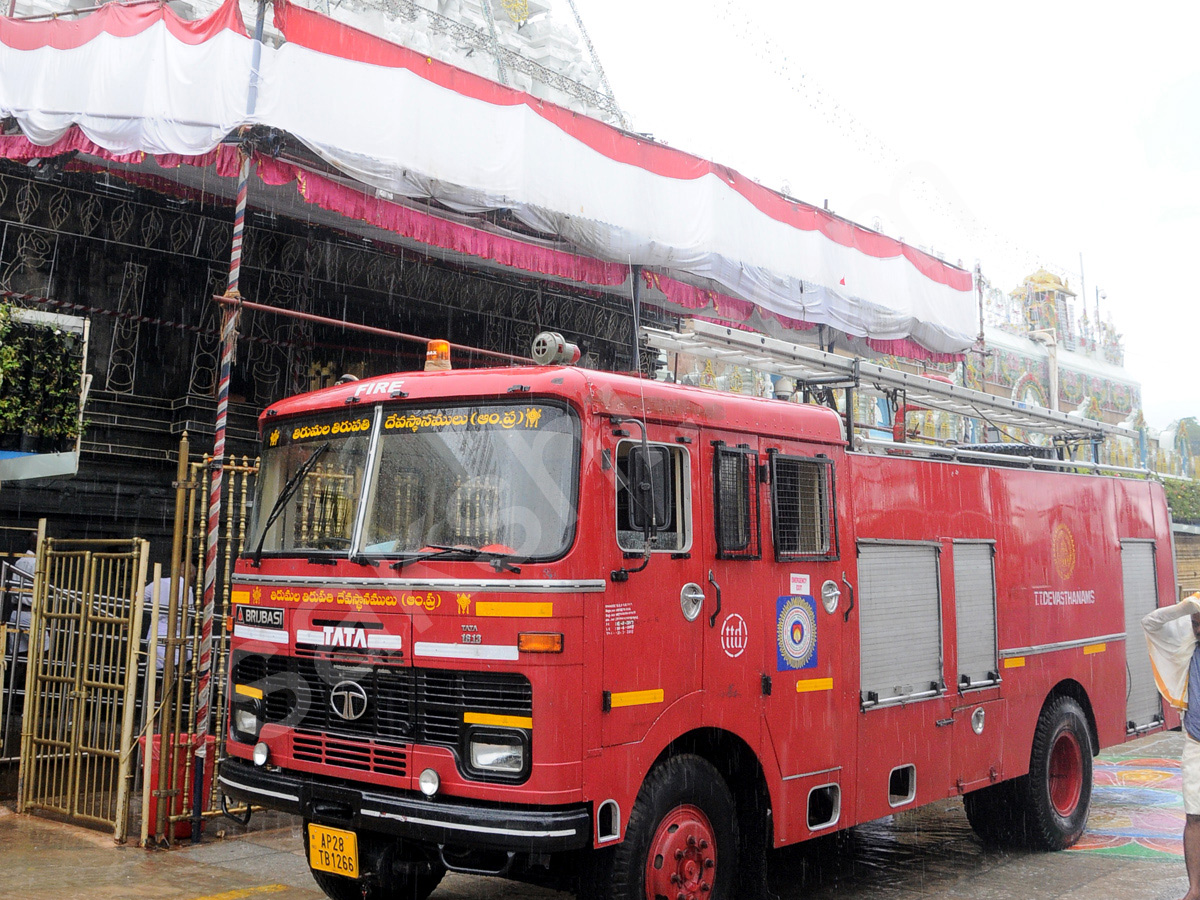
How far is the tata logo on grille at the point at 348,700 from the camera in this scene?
16.7 feet

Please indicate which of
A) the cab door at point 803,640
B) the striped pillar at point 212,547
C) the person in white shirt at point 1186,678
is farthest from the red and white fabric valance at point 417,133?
the person in white shirt at point 1186,678

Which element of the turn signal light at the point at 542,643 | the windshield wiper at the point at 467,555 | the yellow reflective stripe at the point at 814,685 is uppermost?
the windshield wiper at the point at 467,555

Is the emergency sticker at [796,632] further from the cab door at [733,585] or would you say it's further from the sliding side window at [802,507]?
the sliding side window at [802,507]

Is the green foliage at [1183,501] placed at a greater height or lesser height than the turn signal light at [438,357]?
greater

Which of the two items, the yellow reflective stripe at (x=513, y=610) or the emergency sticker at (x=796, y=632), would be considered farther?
the emergency sticker at (x=796, y=632)

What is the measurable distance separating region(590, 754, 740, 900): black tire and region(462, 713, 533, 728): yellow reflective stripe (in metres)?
0.72

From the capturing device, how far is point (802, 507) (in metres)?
6.20

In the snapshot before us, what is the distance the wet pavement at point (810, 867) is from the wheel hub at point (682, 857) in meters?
1.53

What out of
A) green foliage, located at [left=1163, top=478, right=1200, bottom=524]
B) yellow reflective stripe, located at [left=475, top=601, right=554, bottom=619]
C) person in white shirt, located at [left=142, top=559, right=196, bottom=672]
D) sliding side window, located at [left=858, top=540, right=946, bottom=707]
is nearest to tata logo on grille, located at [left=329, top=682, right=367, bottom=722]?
yellow reflective stripe, located at [left=475, top=601, right=554, bottom=619]

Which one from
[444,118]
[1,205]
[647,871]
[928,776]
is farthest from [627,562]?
[1,205]

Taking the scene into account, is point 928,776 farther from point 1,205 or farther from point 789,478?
point 1,205

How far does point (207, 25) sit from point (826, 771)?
22.2 ft

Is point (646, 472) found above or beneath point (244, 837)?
above

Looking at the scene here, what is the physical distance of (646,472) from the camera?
16.3 ft
